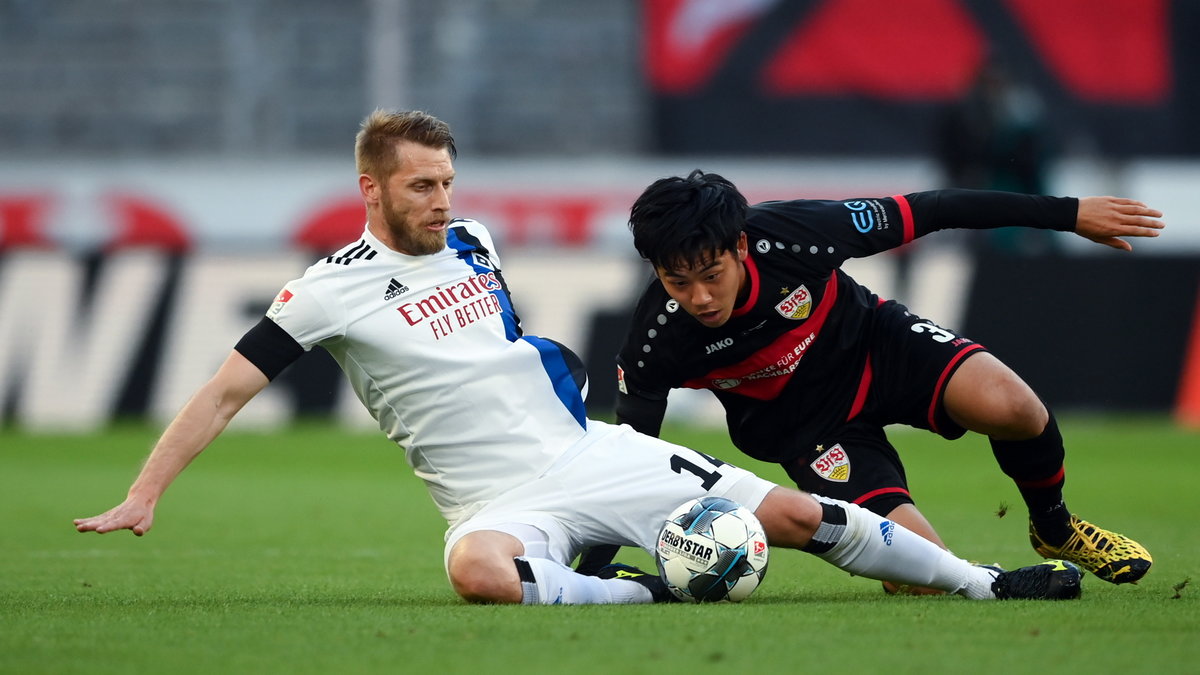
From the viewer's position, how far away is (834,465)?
237 inches

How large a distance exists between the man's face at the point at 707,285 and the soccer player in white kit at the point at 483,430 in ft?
1.54

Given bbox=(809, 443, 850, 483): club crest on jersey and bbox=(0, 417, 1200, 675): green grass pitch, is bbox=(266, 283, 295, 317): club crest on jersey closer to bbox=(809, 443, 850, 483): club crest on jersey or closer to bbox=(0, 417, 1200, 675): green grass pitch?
bbox=(0, 417, 1200, 675): green grass pitch

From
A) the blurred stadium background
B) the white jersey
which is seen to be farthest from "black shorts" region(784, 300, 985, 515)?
the blurred stadium background

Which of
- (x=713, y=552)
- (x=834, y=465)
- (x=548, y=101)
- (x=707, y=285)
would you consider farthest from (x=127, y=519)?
(x=548, y=101)

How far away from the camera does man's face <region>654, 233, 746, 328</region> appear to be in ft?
17.5

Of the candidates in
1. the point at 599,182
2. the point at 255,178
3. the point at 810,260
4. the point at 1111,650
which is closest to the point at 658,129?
the point at 599,182

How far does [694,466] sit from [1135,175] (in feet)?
52.1

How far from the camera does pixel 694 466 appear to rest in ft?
17.7

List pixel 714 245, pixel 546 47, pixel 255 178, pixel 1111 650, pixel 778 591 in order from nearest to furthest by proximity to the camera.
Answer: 1. pixel 1111 650
2. pixel 714 245
3. pixel 778 591
4. pixel 255 178
5. pixel 546 47

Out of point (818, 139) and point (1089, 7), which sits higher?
point (1089, 7)

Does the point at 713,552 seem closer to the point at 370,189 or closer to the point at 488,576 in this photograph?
the point at 488,576

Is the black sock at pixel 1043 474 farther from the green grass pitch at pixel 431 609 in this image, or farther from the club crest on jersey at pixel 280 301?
the club crest on jersey at pixel 280 301

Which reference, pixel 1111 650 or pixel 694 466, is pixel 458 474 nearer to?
pixel 694 466

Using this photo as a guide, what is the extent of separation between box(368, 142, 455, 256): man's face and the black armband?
1.82ft
